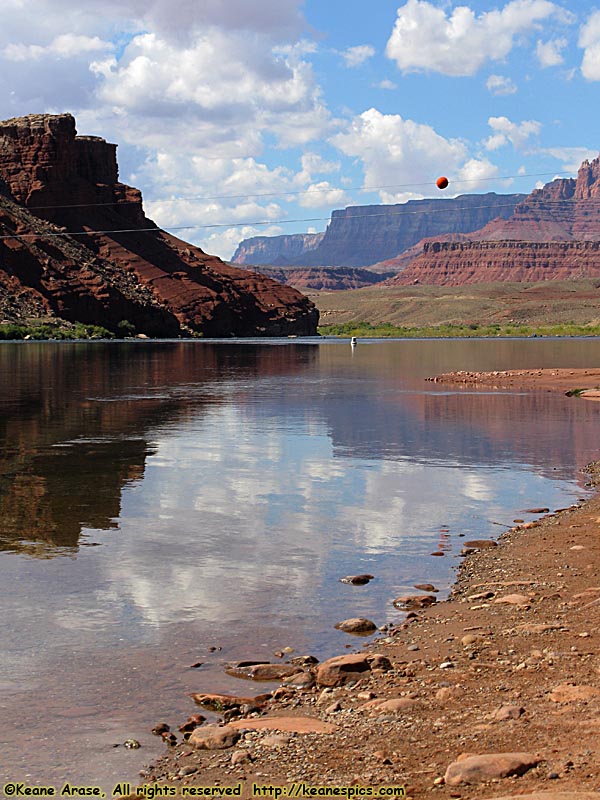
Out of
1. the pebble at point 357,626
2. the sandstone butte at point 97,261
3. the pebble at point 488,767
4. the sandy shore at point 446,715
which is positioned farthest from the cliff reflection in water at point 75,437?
the sandstone butte at point 97,261

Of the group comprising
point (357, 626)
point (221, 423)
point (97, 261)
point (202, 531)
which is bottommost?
point (357, 626)

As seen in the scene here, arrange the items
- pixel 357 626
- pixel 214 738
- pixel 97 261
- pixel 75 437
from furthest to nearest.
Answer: pixel 97 261 → pixel 75 437 → pixel 357 626 → pixel 214 738

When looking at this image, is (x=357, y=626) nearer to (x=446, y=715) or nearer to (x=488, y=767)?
(x=446, y=715)

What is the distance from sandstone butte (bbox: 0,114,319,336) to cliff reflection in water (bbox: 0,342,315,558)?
250 ft

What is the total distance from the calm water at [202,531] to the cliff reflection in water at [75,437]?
0.09 meters

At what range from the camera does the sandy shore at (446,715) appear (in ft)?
19.6

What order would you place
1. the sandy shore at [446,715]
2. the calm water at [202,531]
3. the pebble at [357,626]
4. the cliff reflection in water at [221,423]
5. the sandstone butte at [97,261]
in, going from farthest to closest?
the sandstone butte at [97,261] → the cliff reflection in water at [221,423] → the pebble at [357,626] → the calm water at [202,531] → the sandy shore at [446,715]

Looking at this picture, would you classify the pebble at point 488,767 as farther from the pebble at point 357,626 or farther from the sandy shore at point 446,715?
the pebble at point 357,626

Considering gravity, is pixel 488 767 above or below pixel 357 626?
above

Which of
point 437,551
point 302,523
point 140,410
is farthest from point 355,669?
point 140,410

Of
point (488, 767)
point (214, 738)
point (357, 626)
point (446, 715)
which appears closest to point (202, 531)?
point (357, 626)

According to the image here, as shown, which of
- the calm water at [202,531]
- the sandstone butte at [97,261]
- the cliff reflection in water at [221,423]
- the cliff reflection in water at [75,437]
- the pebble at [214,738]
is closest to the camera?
the pebble at [214,738]

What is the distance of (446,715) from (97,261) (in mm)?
151399

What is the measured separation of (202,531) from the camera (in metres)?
14.6
